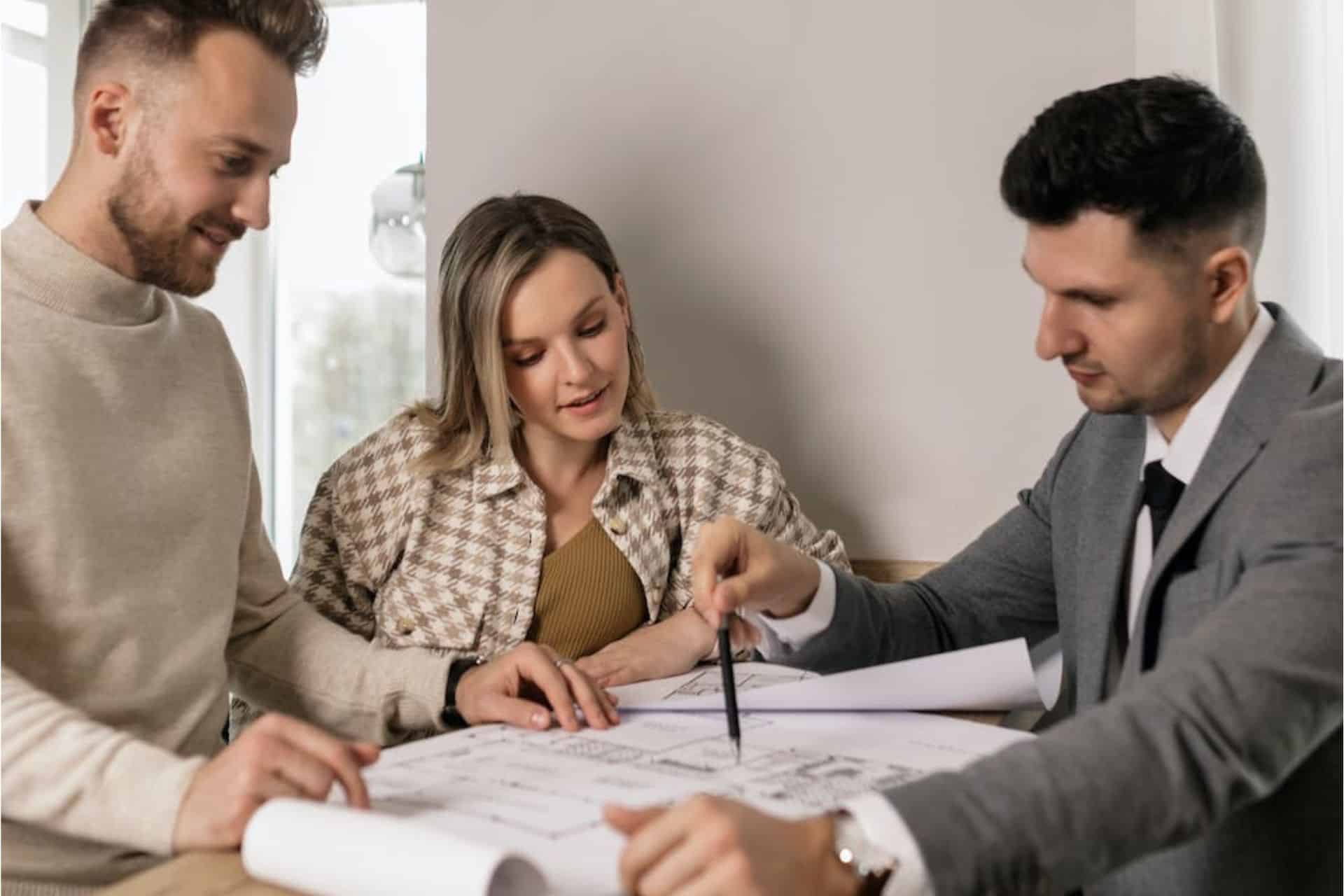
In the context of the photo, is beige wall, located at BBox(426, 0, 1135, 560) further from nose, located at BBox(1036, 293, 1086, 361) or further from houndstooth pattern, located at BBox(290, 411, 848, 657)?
nose, located at BBox(1036, 293, 1086, 361)

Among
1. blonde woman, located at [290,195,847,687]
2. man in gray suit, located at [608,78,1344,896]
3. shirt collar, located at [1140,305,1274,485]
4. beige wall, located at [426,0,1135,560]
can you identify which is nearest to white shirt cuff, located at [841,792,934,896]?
man in gray suit, located at [608,78,1344,896]

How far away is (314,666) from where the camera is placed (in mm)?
1462

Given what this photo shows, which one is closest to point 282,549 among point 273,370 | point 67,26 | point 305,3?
point 273,370

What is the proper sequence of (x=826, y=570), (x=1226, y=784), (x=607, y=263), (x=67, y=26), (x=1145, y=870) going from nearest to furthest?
(x=1226, y=784), (x=1145, y=870), (x=826, y=570), (x=607, y=263), (x=67, y=26)

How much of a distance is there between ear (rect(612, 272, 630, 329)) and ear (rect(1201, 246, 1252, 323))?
82cm

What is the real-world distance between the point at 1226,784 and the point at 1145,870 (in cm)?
32

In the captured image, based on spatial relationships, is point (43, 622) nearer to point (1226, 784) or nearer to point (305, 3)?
point (305, 3)

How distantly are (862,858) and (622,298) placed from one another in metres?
1.11

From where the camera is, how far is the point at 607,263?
1.79 meters

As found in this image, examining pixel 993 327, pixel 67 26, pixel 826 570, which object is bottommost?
pixel 826 570

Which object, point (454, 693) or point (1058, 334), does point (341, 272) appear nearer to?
point (454, 693)

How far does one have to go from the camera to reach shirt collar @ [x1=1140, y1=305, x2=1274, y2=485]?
119cm

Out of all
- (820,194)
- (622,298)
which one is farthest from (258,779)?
(820,194)

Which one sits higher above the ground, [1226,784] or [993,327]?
[993,327]
